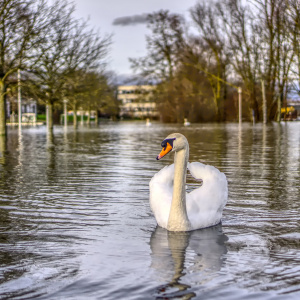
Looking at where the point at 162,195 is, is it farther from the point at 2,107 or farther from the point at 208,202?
the point at 2,107

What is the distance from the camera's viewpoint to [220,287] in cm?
426

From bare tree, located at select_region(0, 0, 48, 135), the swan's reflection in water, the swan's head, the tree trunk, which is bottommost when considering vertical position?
the swan's reflection in water

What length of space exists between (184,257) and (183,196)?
851 mm

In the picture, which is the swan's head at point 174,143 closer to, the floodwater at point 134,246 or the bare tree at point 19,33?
the floodwater at point 134,246

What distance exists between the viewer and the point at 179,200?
19.2ft

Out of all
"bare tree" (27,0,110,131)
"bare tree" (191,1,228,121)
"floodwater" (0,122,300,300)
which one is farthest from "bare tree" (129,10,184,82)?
"floodwater" (0,122,300,300)

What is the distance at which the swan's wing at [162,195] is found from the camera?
20.7 feet

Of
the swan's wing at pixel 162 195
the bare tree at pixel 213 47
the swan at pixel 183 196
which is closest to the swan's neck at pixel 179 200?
the swan at pixel 183 196

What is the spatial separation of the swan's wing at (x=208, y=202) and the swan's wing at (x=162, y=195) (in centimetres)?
24

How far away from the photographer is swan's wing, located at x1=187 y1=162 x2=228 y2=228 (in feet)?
20.5

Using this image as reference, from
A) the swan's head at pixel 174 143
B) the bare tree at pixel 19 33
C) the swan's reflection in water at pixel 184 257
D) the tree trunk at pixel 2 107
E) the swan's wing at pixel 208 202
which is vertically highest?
the bare tree at pixel 19 33

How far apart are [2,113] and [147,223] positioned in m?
26.6

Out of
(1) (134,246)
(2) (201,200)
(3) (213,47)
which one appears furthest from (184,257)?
(3) (213,47)

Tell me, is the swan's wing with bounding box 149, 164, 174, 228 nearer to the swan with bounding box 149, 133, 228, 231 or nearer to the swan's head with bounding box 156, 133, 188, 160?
the swan with bounding box 149, 133, 228, 231
